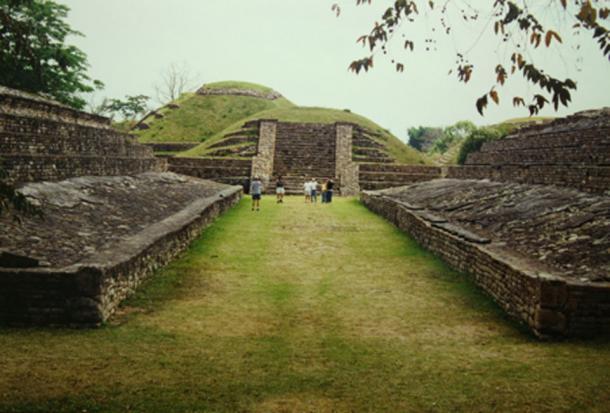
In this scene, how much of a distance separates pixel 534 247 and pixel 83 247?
20.1 feet

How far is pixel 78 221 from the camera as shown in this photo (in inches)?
330

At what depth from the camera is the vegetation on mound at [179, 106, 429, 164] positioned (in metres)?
34.2

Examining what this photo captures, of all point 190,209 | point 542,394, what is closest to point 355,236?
point 190,209

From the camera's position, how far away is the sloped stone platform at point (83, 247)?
5.38 meters

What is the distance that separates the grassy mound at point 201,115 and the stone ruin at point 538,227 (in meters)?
29.4

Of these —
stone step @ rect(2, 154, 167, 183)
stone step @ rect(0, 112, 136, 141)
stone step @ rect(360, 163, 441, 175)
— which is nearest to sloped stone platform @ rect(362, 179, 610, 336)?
stone step @ rect(2, 154, 167, 183)

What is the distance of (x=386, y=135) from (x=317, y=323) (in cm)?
3305

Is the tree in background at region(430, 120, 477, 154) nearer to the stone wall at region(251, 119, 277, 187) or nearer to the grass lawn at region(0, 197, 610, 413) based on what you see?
the stone wall at region(251, 119, 277, 187)

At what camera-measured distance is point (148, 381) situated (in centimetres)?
427

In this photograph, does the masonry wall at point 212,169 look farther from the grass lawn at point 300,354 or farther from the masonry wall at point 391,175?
the grass lawn at point 300,354

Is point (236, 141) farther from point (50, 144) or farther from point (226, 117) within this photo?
point (50, 144)

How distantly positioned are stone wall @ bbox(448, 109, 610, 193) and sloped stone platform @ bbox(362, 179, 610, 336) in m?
0.34

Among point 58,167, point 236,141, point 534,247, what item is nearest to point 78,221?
point 58,167

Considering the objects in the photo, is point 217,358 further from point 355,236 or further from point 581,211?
point 355,236
